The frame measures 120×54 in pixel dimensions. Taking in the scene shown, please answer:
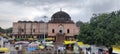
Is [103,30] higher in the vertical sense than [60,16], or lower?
lower

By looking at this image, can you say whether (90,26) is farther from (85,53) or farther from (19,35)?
(19,35)

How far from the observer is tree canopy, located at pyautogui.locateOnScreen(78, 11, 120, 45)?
30406 mm

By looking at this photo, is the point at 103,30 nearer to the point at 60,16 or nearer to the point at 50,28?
the point at 60,16

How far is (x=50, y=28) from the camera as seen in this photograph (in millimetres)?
73938

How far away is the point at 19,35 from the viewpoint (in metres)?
74.9

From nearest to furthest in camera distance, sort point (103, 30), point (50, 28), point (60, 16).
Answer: point (103, 30)
point (60, 16)
point (50, 28)

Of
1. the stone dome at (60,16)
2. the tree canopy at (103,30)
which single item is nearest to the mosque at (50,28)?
the stone dome at (60,16)

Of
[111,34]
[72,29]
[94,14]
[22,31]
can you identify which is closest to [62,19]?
[72,29]

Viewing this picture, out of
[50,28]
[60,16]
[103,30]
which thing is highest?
[60,16]

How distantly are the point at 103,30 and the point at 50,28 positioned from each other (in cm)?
4226

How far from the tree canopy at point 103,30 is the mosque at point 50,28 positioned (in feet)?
108

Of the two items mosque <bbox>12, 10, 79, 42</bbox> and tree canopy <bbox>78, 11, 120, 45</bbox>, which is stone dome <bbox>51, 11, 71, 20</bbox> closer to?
mosque <bbox>12, 10, 79, 42</bbox>

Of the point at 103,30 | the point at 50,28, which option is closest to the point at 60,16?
the point at 50,28

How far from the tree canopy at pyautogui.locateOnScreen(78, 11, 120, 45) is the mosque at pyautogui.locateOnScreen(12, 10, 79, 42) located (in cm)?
3304
